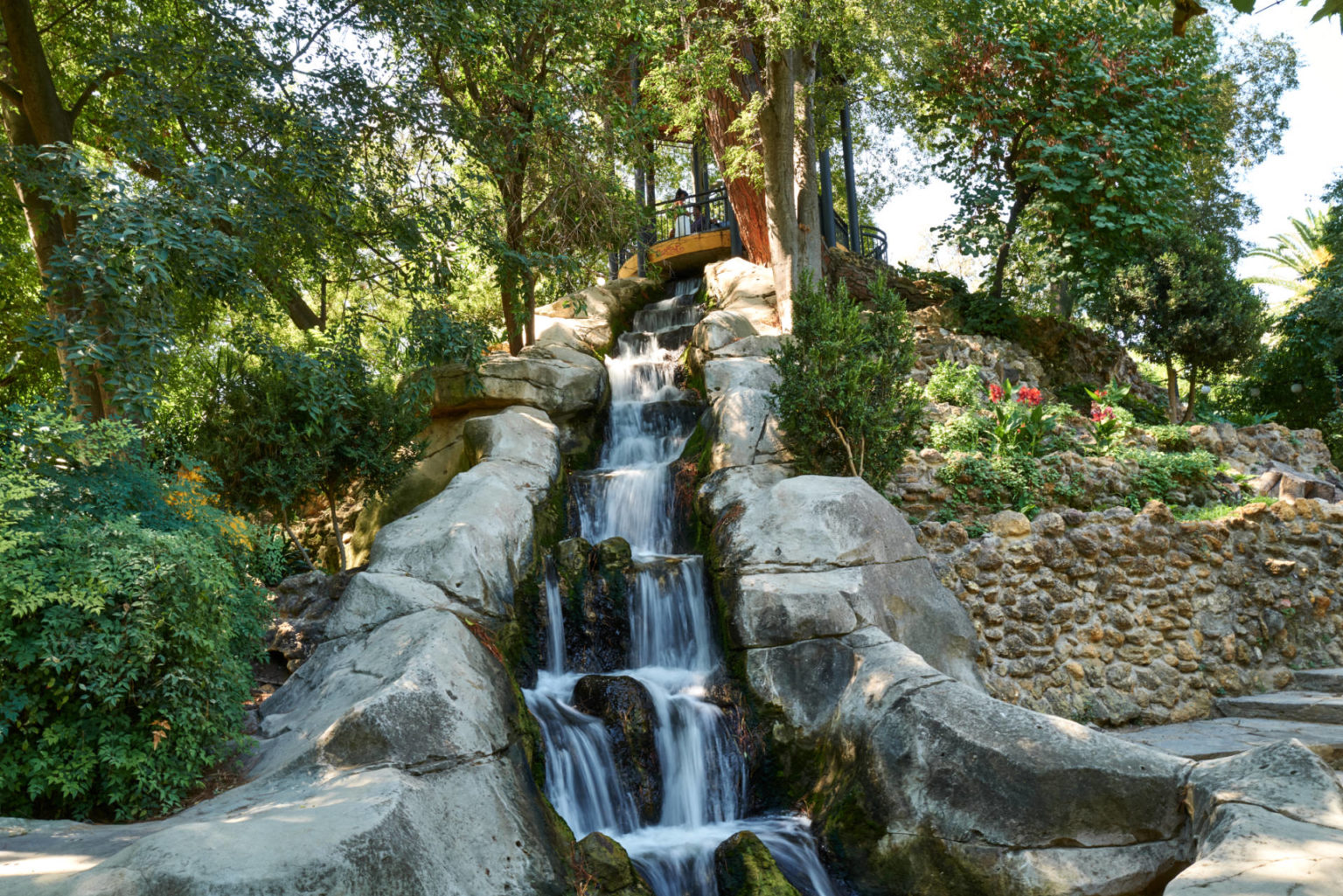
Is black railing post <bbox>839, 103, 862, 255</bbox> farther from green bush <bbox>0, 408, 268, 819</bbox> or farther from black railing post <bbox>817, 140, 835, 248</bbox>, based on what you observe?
green bush <bbox>0, 408, 268, 819</bbox>

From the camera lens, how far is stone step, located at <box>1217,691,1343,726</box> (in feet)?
25.3

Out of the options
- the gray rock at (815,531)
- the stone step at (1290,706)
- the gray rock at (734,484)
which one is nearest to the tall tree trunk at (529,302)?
the gray rock at (734,484)

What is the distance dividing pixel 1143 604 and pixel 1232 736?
1626 mm

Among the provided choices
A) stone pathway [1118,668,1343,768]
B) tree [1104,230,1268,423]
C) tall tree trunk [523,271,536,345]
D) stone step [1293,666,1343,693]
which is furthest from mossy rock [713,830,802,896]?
tree [1104,230,1268,423]

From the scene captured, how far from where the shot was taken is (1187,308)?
1317cm

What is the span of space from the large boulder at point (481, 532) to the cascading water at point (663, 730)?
0.63 meters

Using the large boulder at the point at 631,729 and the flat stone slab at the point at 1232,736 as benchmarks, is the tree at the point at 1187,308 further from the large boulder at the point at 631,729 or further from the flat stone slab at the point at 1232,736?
the large boulder at the point at 631,729

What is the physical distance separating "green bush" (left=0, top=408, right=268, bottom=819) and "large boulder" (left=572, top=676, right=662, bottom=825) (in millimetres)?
2612

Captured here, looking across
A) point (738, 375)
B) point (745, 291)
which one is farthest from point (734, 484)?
point (745, 291)

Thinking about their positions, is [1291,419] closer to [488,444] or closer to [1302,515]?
[1302,515]

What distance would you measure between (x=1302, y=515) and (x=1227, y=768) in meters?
5.86

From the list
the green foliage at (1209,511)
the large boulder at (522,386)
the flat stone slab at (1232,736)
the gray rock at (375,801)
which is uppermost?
the large boulder at (522,386)

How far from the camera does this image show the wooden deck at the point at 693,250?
18.3m

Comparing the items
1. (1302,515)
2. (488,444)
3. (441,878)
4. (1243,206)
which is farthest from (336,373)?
(1243,206)
